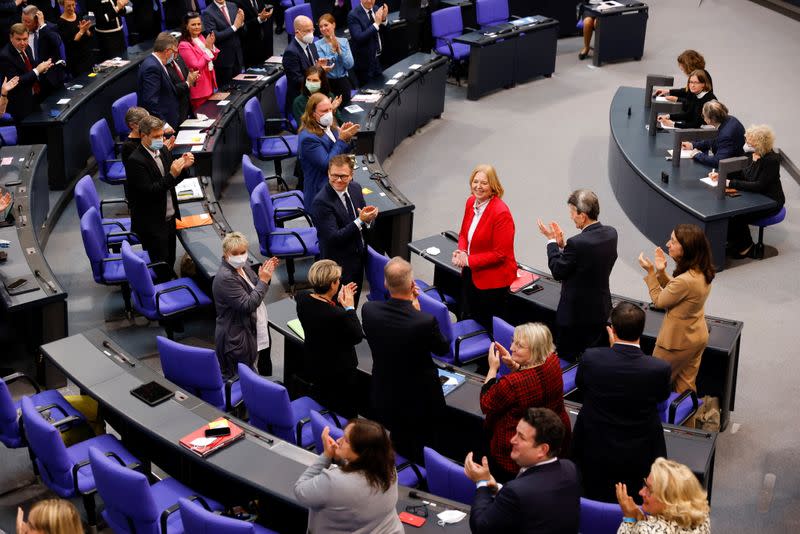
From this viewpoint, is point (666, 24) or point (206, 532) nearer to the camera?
point (206, 532)

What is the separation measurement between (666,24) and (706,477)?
13028 mm

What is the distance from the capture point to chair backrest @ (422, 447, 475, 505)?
5.20m

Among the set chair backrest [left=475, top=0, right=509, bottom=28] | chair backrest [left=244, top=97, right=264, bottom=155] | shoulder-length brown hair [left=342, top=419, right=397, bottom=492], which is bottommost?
chair backrest [left=244, top=97, right=264, bottom=155]

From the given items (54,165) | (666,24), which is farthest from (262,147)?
(666,24)

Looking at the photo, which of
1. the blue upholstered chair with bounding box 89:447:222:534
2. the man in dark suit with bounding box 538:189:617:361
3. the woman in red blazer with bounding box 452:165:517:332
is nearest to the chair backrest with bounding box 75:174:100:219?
the woman in red blazer with bounding box 452:165:517:332

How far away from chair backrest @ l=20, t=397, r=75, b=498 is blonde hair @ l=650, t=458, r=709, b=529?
321 cm

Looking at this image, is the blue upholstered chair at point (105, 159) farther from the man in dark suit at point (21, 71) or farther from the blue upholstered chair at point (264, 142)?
the blue upholstered chair at point (264, 142)

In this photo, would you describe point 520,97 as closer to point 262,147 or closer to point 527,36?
point 527,36

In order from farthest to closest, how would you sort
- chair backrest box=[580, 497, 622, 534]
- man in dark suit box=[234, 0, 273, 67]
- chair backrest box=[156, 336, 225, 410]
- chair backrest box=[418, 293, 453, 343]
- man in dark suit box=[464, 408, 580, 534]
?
man in dark suit box=[234, 0, 273, 67]
chair backrest box=[418, 293, 453, 343]
chair backrest box=[156, 336, 225, 410]
chair backrest box=[580, 497, 622, 534]
man in dark suit box=[464, 408, 580, 534]

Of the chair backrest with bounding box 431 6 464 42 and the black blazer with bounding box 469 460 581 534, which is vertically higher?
the chair backrest with bounding box 431 6 464 42

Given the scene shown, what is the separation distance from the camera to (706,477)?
5645mm

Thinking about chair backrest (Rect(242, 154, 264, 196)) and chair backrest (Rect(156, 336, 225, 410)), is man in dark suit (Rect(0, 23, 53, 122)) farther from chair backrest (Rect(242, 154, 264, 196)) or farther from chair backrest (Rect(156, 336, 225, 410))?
chair backrest (Rect(156, 336, 225, 410))

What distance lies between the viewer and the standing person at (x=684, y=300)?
6.41 meters

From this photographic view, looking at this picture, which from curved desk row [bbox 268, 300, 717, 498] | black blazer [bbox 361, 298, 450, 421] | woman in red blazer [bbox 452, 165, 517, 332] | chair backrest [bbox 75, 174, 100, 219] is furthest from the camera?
chair backrest [bbox 75, 174, 100, 219]
